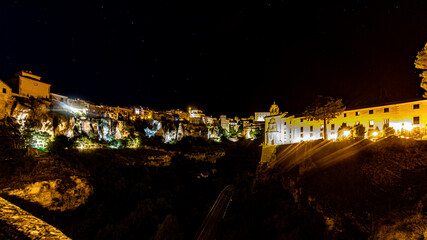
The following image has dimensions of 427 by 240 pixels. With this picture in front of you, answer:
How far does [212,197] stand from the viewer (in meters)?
36.8

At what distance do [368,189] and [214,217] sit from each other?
20.4 metres

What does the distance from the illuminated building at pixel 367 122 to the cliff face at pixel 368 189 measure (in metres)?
7.00

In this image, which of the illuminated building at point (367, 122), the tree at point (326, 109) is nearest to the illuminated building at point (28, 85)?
the illuminated building at point (367, 122)

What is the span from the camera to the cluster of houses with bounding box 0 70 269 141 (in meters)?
37.3

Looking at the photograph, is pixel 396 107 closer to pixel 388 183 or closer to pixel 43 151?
pixel 388 183

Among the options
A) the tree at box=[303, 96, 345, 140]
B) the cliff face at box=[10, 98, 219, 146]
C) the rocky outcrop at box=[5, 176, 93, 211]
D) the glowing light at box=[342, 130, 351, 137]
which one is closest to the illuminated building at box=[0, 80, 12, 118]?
the cliff face at box=[10, 98, 219, 146]

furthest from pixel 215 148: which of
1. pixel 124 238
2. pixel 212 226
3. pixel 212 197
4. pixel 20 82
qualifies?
pixel 20 82

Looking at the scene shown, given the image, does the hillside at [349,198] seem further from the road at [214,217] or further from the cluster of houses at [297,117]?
the cluster of houses at [297,117]

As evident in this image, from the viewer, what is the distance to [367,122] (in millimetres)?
31109

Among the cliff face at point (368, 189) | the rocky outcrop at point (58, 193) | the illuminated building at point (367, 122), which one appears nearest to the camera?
the cliff face at point (368, 189)

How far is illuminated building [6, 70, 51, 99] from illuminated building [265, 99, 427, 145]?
54.9 m

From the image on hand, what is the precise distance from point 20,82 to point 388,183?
196ft

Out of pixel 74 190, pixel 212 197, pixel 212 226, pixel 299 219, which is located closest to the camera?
pixel 299 219

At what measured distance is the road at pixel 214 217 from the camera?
82.1 ft
